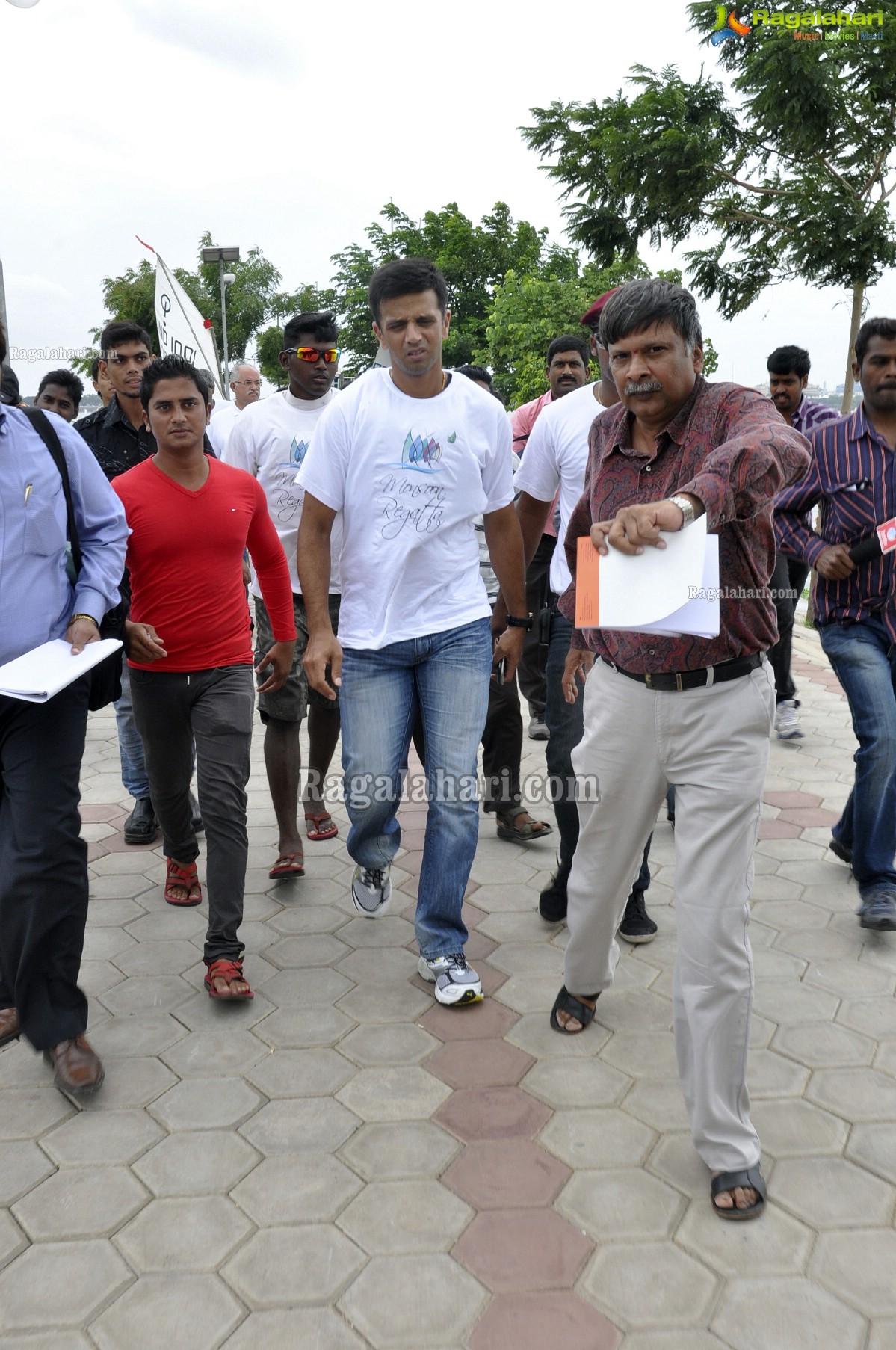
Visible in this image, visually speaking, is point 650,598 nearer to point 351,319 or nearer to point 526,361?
point 526,361

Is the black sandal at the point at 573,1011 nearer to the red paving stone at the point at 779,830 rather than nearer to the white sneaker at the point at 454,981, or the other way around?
the white sneaker at the point at 454,981

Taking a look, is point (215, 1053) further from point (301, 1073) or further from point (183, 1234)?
point (183, 1234)

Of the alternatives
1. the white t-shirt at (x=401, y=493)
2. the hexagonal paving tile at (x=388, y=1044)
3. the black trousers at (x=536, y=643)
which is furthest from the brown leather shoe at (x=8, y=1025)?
the black trousers at (x=536, y=643)

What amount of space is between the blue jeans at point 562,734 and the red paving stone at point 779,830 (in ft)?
4.66

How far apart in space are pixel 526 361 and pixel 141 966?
1870 centimetres

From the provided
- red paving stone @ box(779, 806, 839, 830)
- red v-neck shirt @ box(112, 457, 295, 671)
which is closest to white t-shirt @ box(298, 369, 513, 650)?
red v-neck shirt @ box(112, 457, 295, 671)

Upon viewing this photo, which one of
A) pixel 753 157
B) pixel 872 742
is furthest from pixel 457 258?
pixel 872 742

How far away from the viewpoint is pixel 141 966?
11.4 ft

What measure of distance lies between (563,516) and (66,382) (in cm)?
390

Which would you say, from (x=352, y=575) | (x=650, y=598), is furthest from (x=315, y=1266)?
(x=352, y=575)

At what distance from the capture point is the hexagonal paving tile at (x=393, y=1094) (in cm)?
268

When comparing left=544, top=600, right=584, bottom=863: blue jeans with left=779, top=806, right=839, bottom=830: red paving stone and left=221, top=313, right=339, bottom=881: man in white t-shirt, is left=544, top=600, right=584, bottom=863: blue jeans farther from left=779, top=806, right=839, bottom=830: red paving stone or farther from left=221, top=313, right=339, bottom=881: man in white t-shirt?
left=779, top=806, right=839, bottom=830: red paving stone

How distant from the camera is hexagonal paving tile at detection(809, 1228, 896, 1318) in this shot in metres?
2.05

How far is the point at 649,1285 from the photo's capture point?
2.10 metres
